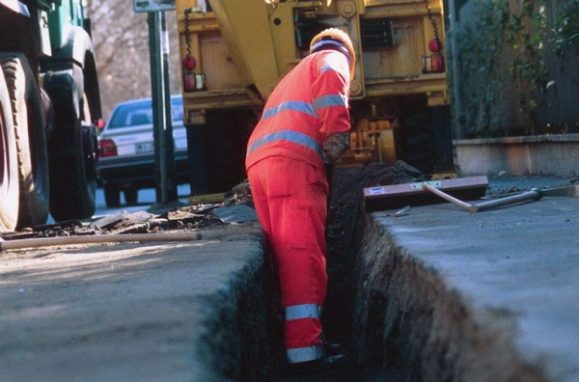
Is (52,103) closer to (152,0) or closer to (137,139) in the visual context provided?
(152,0)

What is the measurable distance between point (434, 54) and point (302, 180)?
5895 millimetres

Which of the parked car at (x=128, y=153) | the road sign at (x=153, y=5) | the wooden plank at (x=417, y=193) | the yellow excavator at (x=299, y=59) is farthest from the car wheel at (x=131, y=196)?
the wooden plank at (x=417, y=193)

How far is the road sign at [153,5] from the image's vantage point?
1672 centimetres

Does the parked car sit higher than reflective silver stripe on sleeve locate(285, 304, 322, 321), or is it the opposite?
the parked car

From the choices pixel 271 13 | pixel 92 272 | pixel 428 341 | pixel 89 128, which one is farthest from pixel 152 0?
pixel 428 341

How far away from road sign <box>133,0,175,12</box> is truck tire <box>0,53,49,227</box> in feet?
20.0

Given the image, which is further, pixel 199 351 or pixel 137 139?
pixel 137 139

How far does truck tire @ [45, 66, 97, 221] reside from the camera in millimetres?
11781

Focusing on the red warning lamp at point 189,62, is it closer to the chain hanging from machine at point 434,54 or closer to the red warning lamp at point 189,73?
the red warning lamp at point 189,73

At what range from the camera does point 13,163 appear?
9.59 metres

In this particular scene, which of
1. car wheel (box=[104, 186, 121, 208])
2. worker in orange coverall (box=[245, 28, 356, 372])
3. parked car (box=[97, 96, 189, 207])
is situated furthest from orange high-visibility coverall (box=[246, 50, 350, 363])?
car wheel (box=[104, 186, 121, 208])

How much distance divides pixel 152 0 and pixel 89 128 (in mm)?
3939

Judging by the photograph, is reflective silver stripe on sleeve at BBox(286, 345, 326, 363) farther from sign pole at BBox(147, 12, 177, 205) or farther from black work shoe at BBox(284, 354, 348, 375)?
sign pole at BBox(147, 12, 177, 205)

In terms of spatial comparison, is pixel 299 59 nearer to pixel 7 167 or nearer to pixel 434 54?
pixel 434 54
